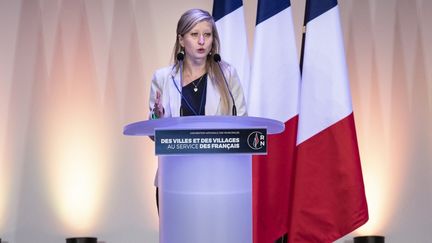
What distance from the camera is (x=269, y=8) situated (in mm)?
3941

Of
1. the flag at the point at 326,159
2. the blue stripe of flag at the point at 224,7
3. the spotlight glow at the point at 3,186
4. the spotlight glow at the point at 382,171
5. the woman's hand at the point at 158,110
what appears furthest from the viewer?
the spotlight glow at the point at 382,171

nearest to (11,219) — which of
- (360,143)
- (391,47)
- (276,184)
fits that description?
(276,184)

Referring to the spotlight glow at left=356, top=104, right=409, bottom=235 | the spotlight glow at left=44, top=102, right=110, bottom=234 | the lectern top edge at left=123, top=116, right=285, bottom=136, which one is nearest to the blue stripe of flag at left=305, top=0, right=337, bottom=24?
the spotlight glow at left=356, top=104, right=409, bottom=235

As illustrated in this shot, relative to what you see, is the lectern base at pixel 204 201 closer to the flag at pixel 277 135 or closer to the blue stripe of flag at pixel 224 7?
the flag at pixel 277 135

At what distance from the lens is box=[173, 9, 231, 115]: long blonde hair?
2.57 m

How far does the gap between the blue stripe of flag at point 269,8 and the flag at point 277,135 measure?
6.3 inches

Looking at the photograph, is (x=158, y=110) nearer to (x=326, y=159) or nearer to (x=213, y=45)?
(x=213, y=45)

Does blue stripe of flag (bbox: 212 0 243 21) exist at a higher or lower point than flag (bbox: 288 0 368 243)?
higher

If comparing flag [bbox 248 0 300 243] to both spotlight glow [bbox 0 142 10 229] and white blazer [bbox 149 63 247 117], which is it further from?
spotlight glow [bbox 0 142 10 229]

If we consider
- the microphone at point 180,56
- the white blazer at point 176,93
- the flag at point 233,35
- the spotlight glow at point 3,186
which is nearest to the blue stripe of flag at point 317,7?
the flag at point 233,35

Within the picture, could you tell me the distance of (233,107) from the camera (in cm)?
261

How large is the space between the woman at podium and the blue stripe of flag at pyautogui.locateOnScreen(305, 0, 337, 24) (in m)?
1.35

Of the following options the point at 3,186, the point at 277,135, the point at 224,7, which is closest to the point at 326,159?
the point at 277,135

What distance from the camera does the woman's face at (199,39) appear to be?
257cm
